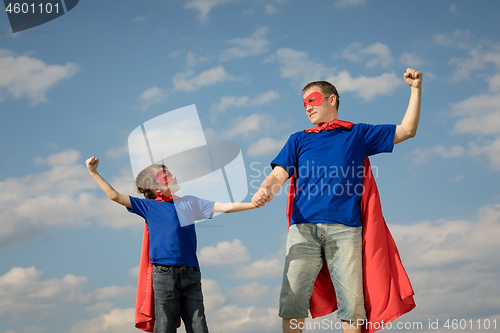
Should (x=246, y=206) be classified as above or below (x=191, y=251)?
above

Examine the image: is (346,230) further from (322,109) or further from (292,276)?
(322,109)

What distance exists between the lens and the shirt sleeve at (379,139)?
3.62 meters

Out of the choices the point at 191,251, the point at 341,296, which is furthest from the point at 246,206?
the point at 341,296

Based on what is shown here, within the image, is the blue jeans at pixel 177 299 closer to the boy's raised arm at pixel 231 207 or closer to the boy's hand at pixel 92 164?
the boy's raised arm at pixel 231 207

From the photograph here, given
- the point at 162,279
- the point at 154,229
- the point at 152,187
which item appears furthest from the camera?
the point at 152,187

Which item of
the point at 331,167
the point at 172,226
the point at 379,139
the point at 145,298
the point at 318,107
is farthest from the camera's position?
the point at 145,298

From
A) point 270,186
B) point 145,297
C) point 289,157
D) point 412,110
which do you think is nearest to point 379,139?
point 412,110

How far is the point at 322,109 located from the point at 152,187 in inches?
81.7

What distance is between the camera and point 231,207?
4234mm

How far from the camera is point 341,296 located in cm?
331

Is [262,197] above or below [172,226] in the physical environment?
below

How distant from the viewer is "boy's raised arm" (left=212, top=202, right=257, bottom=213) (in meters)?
4.08

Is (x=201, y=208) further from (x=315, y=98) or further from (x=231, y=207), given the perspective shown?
(x=315, y=98)

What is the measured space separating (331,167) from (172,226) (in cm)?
176
